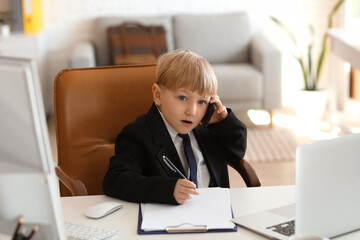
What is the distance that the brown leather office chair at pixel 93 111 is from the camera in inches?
82.5

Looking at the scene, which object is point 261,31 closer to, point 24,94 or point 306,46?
point 306,46

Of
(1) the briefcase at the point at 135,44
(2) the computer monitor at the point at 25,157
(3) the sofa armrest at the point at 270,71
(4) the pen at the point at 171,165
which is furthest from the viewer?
(1) the briefcase at the point at 135,44

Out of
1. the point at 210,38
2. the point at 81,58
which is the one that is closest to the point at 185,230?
the point at 81,58

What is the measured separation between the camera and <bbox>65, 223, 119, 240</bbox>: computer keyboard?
1.38m

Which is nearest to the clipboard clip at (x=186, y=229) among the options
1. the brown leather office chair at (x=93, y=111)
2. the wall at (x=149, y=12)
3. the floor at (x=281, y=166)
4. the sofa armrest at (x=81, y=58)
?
the brown leather office chair at (x=93, y=111)

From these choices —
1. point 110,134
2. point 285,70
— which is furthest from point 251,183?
point 285,70

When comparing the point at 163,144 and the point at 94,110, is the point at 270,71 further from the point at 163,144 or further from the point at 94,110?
the point at 163,144

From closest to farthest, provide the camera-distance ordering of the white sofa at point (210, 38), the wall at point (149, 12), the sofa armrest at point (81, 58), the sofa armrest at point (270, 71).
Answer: the sofa armrest at point (81, 58), the sofa armrest at point (270, 71), the white sofa at point (210, 38), the wall at point (149, 12)

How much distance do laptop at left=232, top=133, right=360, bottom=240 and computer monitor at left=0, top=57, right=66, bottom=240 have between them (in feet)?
1.63

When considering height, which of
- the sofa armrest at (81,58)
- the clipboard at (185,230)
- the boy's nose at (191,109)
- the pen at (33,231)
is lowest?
the sofa armrest at (81,58)

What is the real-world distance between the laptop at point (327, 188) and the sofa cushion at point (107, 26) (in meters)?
3.77

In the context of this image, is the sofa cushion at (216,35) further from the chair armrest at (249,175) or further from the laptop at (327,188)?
the laptop at (327,188)

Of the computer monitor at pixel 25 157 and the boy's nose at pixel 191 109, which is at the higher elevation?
the computer monitor at pixel 25 157

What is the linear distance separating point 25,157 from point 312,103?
13.4ft
